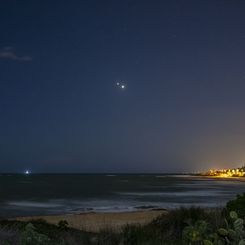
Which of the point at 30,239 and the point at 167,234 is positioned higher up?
the point at 30,239

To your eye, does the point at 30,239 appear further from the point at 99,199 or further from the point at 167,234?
the point at 99,199

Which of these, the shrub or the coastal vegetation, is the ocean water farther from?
the shrub

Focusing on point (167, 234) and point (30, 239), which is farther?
point (167, 234)

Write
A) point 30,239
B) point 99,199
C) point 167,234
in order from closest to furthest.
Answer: point 30,239
point 167,234
point 99,199

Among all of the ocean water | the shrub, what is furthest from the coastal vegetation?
the ocean water

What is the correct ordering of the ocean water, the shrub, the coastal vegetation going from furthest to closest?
the ocean water, the shrub, the coastal vegetation

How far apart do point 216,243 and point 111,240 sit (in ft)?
14.5

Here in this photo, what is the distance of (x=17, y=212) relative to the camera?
164 ft

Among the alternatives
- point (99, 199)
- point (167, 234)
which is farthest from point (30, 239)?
point (99, 199)

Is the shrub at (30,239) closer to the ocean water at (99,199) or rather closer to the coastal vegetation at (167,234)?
the coastal vegetation at (167,234)

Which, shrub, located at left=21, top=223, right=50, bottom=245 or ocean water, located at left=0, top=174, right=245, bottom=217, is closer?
shrub, located at left=21, top=223, right=50, bottom=245

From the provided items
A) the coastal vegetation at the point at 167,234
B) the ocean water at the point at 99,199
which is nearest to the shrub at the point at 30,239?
the coastal vegetation at the point at 167,234

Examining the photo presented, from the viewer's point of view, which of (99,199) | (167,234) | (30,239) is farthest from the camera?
(99,199)

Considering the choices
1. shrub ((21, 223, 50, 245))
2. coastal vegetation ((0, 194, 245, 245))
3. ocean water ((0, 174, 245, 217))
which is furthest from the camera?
ocean water ((0, 174, 245, 217))
